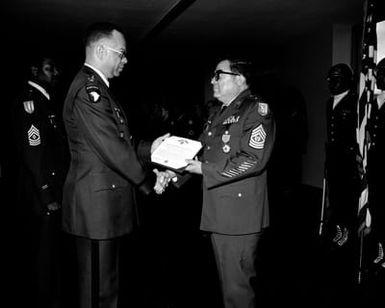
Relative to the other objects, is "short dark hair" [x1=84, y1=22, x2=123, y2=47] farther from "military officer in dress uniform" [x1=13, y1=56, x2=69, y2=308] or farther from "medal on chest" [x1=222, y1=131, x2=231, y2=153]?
"medal on chest" [x1=222, y1=131, x2=231, y2=153]

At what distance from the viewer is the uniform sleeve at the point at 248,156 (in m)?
2.11

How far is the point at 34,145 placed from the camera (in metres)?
2.42

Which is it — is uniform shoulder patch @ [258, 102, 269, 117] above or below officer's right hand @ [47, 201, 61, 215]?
above

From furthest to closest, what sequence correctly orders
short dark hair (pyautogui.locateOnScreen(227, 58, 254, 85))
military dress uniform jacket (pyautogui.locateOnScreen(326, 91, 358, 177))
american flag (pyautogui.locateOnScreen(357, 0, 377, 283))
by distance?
military dress uniform jacket (pyautogui.locateOnScreen(326, 91, 358, 177)), american flag (pyautogui.locateOnScreen(357, 0, 377, 283)), short dark hair (pyautogui.locateOnScreen(227, 58, 254, 85))

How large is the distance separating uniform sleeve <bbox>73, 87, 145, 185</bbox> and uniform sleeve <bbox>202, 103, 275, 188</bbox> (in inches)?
15.1

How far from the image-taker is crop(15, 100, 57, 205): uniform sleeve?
2.42 metres

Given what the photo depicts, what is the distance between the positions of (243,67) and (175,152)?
1.82ft

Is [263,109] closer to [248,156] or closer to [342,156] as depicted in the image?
[248,156]

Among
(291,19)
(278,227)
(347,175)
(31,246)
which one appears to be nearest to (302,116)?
(291,19)

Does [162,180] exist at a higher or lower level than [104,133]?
lower

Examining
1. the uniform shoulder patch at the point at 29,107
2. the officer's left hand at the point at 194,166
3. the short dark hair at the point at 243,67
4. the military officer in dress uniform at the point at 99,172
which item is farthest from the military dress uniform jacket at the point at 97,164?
the short dark hair at the point at 243,67

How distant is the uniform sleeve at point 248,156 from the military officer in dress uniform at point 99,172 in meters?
0.33

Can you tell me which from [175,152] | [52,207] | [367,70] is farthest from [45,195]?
[367,70]

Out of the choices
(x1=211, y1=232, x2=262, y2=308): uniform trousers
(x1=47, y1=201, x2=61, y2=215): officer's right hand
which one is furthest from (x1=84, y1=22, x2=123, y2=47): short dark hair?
(x1=211, y1=232, x2=262, y2=308): uniform trousers
